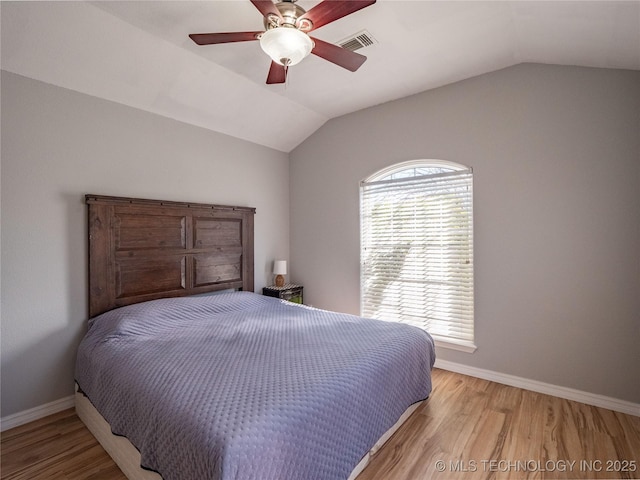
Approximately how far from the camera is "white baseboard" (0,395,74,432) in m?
2.18

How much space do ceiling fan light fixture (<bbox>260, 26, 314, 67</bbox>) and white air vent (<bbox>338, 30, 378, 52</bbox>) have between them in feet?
2.81

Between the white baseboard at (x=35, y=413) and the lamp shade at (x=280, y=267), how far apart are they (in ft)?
7.31

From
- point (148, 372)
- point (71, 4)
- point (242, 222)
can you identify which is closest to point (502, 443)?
point (148, 372)

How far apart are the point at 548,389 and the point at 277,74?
3.27 metres

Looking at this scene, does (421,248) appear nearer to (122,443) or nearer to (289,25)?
(289,25)

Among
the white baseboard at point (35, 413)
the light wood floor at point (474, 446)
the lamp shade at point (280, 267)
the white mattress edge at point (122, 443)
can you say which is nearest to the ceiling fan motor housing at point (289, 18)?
the white mattress edge at point (122, 443)

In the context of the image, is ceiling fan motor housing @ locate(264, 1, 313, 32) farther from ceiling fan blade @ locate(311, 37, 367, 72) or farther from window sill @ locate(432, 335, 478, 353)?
window sill @ locate(432, 335, 478, 353)

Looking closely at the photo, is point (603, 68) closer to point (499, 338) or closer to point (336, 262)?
point (499, 338)

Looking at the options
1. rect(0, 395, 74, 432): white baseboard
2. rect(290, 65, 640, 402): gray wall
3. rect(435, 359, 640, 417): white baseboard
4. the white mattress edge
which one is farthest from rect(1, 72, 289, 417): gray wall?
rect(435, 359, 640, 417): white baseboard

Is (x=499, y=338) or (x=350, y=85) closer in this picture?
(x=499, y=338)

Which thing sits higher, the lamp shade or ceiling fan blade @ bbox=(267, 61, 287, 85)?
ceiling fan blade @ bbox=(267, 61, 287, 85)

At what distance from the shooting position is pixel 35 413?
230 cm

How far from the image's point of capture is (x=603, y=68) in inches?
92.7

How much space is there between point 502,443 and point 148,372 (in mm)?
2182
